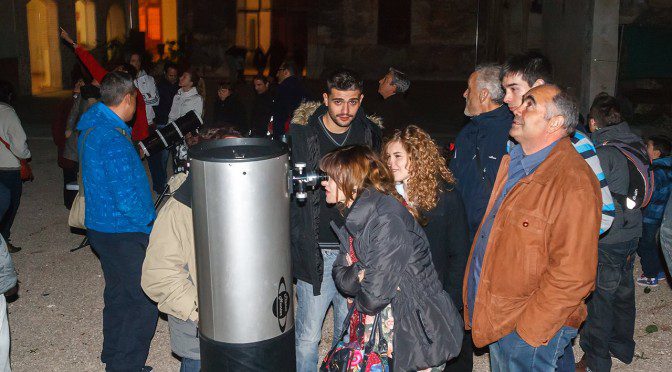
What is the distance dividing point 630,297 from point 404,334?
238 cm

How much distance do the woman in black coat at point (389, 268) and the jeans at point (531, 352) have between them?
0.25 m

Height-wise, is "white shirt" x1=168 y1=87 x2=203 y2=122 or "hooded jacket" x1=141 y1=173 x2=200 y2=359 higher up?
"white shirt" x1=168 y1=87 x2=203 y2=122

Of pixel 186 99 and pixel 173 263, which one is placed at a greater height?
pixel 186 99

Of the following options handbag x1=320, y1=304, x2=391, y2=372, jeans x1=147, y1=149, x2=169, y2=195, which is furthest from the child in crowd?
jeans x1=147, y1=149, x2=169, y2=195

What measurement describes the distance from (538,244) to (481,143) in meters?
1.22

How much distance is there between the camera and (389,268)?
328 centimetres

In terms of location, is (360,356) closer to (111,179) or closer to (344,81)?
(344,81)

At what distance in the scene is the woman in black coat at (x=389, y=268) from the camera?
3.30 meters

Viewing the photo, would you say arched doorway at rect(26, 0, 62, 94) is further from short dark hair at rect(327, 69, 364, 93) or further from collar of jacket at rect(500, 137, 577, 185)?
collar of jacket at rect(500, 137, 577, 185)

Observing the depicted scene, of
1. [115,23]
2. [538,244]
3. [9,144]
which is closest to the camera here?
[538,244]

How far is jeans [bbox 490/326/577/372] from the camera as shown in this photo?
3.42 m

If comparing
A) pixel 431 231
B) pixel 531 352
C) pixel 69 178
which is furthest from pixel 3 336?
pixel 69 178

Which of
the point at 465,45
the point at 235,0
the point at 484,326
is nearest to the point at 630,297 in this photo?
the point at 484,326

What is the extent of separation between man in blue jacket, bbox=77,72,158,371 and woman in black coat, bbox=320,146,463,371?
1.58m
